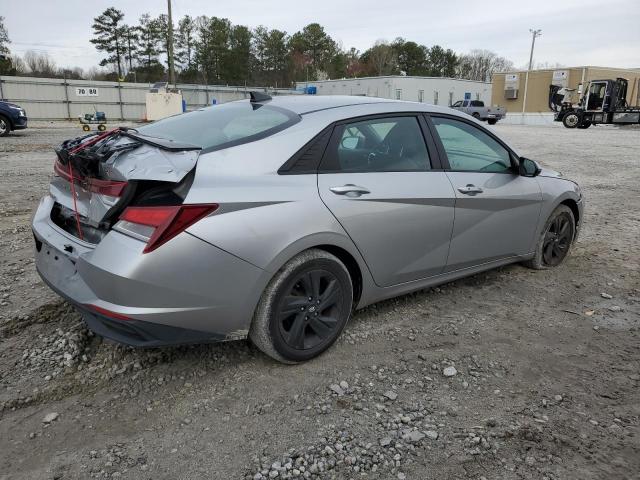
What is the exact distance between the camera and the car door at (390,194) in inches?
123

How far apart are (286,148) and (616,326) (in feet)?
9.23

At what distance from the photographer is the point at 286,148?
2936 mm

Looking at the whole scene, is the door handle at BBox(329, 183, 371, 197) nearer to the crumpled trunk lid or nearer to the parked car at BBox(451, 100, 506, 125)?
the crumpled trunk lid

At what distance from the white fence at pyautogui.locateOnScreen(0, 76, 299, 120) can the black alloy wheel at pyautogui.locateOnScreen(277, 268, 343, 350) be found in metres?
26.7

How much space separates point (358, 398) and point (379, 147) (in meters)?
1.65

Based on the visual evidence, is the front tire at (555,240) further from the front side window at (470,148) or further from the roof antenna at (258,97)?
the roof antenna at (258,97)

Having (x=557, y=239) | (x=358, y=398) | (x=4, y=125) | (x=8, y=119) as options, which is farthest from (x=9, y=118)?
(x=358, y=398)

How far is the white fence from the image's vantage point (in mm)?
27781

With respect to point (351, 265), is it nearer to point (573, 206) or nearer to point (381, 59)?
point (573, 206)

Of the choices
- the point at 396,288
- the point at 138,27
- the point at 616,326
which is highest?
the point at 138,27

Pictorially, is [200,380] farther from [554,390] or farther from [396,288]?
[554,390]

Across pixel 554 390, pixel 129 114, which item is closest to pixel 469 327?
pixel 554 390

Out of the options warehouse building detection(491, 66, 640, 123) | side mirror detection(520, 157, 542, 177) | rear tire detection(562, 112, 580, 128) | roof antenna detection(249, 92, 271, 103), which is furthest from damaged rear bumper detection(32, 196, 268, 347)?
warehouse building detection(491, 66, 640, 123)

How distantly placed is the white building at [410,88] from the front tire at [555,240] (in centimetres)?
4714
